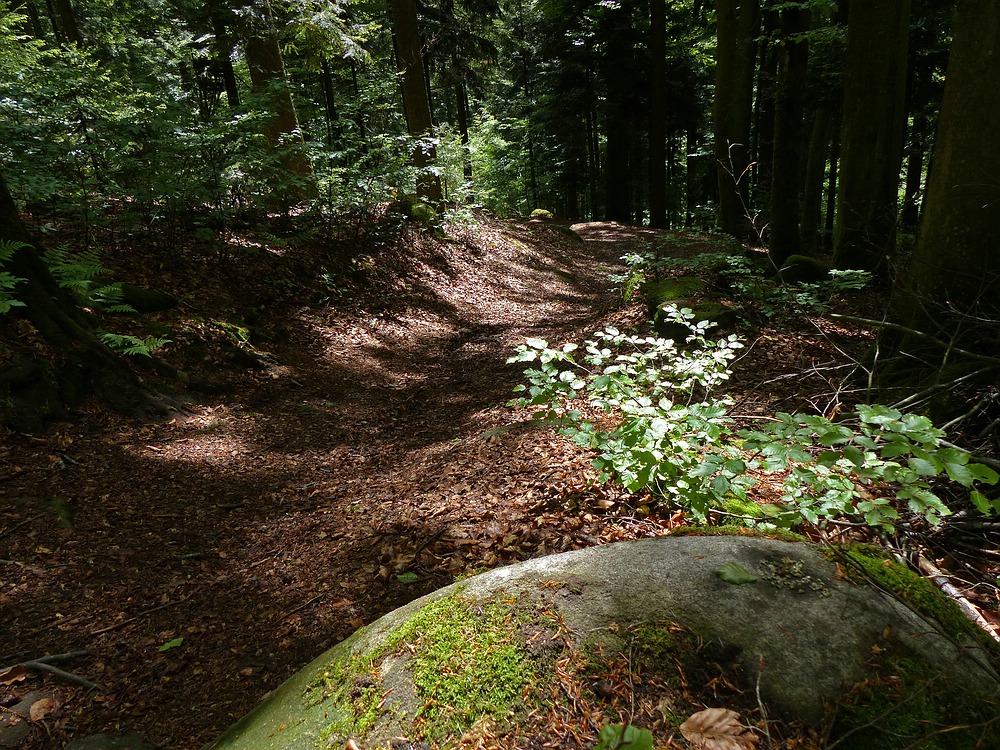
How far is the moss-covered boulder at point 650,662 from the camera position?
150 cm

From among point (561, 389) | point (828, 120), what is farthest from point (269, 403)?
point (828, 120)

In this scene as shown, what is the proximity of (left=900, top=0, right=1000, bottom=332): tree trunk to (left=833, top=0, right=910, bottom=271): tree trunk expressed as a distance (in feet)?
9.57

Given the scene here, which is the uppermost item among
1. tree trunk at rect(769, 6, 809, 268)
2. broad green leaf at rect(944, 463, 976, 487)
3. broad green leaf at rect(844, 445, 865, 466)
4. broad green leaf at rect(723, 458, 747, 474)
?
tree trunk at rect(769, 6, 809, 268)

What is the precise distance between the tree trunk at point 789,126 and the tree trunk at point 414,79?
6898 millimetres

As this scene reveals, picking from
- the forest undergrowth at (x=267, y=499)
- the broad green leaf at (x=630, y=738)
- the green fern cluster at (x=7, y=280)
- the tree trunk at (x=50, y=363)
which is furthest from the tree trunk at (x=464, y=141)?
the broad green leaf at (x=630, y=738)

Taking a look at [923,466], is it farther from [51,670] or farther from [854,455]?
[51,670]

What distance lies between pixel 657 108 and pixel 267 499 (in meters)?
18.9

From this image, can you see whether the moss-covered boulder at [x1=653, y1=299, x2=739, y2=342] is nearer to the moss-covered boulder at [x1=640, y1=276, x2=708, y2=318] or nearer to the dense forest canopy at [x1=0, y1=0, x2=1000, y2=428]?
the moss-covered boulder at [x1=640, y1=276, x2=708, y2=318]

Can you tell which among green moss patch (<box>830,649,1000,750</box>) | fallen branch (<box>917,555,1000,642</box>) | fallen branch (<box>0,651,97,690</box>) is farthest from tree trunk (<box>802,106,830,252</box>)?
fallen branch (<box>0,651,97,690</box>)

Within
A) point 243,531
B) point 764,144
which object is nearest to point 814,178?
point 764,144

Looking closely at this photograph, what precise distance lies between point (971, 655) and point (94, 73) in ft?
30.4

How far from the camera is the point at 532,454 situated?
4336 mm

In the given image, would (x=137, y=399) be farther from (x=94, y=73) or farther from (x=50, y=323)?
(x=94, y=73)

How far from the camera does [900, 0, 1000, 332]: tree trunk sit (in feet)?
11.7
